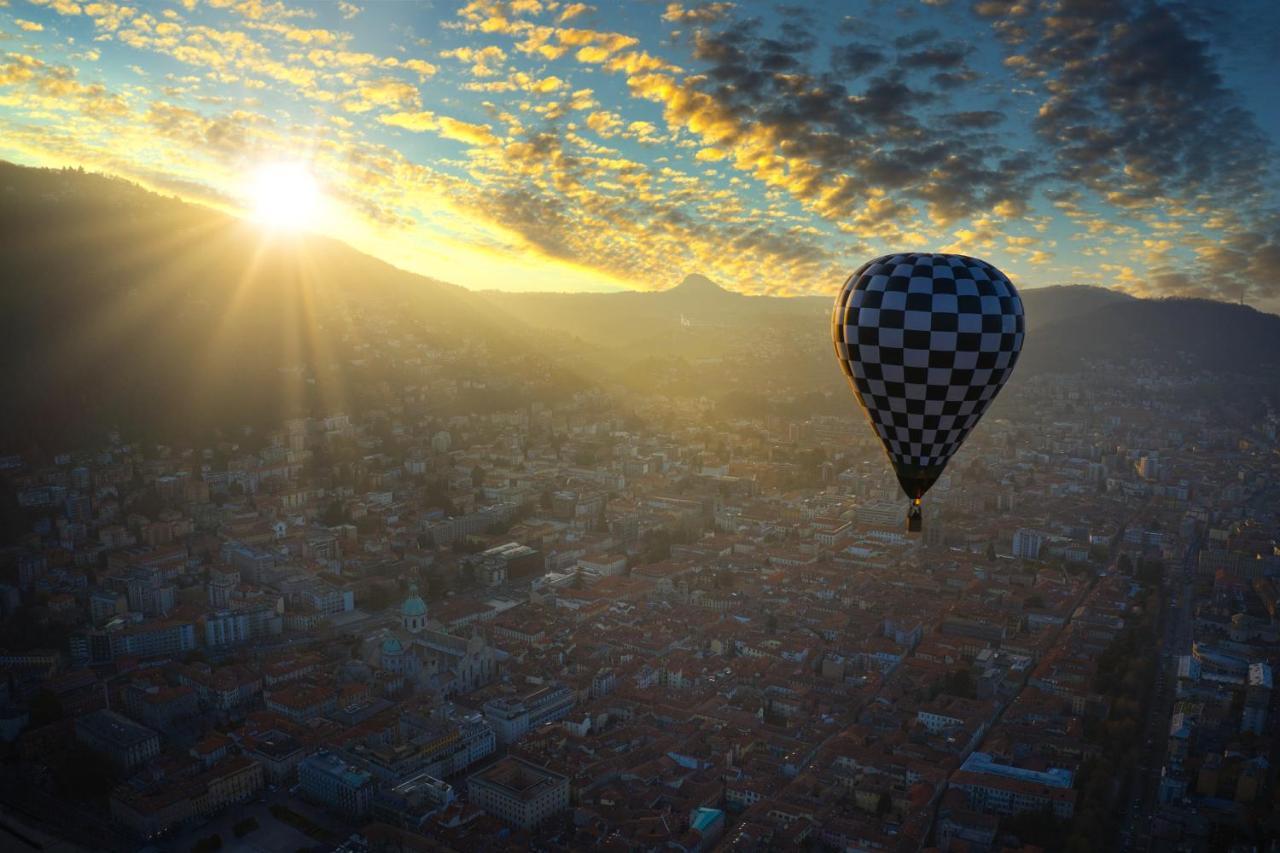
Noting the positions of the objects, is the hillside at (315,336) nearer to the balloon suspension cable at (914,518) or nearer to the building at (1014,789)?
the building at (1014,789)

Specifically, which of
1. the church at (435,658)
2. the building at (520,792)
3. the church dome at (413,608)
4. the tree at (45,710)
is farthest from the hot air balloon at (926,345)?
the tree at (45,710)

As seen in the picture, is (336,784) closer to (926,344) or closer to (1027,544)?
(926,344)

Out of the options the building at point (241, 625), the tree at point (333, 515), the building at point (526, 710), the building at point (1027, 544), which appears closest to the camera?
the building at point (526, 710)

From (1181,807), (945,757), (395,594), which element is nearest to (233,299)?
(395,594)

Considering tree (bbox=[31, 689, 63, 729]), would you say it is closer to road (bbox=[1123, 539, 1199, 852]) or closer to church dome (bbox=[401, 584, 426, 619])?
church dome (bbox=[401, 584, 426, 619])

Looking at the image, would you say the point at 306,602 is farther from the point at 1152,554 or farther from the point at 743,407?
the point at 743,407

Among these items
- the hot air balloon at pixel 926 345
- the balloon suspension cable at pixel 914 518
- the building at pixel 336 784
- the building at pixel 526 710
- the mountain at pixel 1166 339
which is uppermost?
the mountain at pixel 1166 339

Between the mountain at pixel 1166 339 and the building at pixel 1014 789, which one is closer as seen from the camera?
the building at pixel 1014 789
